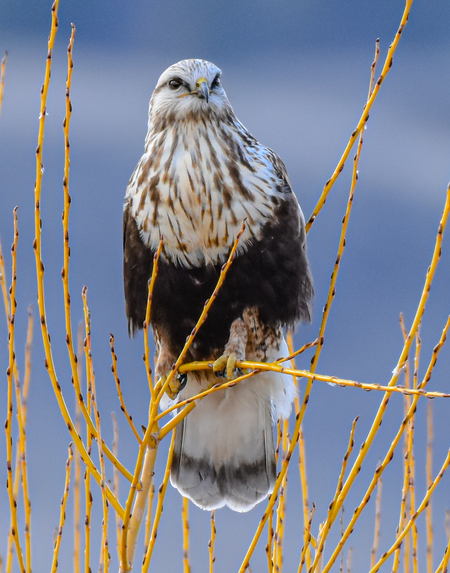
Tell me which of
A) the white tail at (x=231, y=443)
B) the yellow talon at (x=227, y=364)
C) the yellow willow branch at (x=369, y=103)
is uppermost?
the yellow willow branch at (x=369, y=103)

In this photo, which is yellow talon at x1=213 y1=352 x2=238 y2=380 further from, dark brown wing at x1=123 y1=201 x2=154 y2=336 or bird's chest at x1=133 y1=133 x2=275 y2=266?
dark brown wing at x1=123 y1=201 x2=154 y2=336

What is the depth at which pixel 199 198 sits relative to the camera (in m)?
2.34

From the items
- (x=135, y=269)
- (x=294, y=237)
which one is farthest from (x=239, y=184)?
(x=135, y=269)

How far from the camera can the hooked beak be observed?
8.10 ft

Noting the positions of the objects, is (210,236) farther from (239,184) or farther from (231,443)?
(231,443)

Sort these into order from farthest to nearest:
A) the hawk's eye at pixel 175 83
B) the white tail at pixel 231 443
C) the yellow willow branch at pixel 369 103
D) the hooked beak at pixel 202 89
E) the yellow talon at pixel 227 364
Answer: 1. the white tail at pixel 231 443
2. the hawk's eye at pixel 175 83
3. the hooked beak at pixel 202 89
4. the yellow talon at pixel 227 364
5. the yellow willow branch at pixel 369 103

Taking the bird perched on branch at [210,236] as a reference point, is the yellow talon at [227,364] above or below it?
below

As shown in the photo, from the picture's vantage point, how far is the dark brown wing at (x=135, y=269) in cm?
250

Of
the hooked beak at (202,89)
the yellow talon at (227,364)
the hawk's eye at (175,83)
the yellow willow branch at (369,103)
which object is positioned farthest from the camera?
the hawk's eye at (175,83)

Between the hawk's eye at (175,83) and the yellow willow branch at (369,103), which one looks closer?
the yellow willow branch at (369,103)

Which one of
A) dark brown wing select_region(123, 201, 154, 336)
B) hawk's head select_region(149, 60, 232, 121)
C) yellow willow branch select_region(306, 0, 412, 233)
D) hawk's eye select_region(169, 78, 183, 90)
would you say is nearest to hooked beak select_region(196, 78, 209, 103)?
hawk's head select_region(149, 60, 232, 121)

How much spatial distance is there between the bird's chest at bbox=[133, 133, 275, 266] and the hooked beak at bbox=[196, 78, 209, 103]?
0.50 ft

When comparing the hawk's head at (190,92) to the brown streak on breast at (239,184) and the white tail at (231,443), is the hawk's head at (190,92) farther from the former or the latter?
the white tail at (231,443)

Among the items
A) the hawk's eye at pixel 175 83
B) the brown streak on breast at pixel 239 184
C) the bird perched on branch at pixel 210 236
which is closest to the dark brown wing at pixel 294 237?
the bird perched on branch at pixel 210 236
